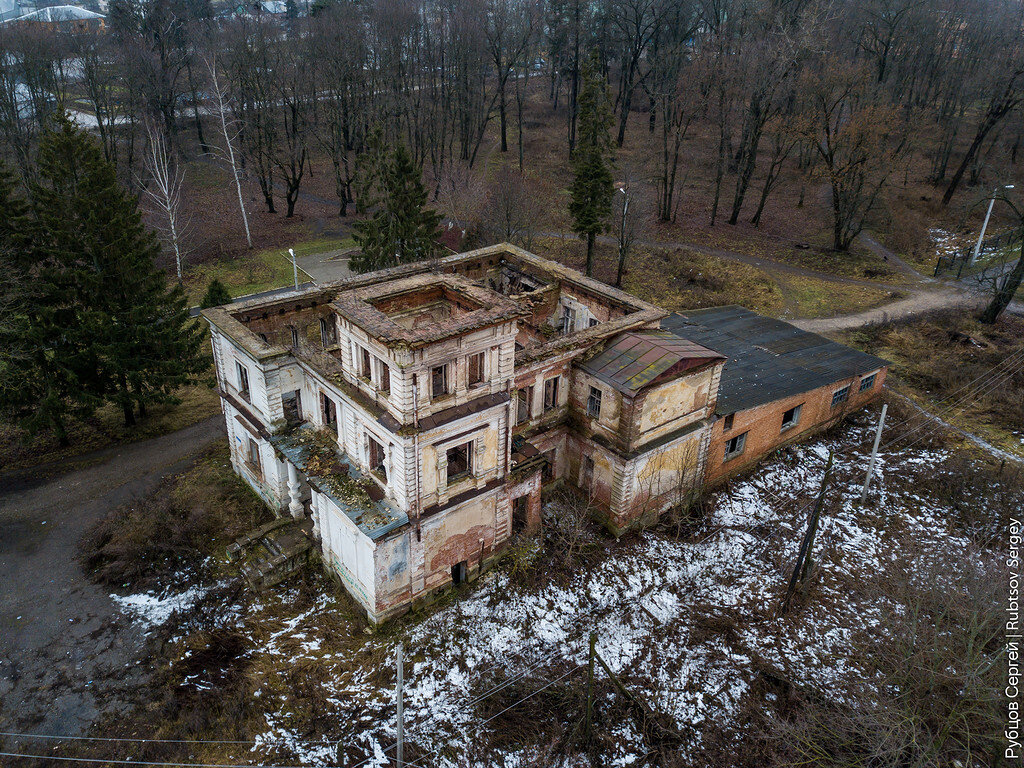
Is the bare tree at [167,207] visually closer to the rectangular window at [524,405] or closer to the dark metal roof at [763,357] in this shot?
the rectangular window at [524,405]

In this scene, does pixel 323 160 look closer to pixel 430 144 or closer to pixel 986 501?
pixel 430 144

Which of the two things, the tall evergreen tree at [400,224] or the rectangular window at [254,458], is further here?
the tall evergreen tree at [400,224]

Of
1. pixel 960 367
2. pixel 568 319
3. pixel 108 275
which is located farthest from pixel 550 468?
pixel 960 367

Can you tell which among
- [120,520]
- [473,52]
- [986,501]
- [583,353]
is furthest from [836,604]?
[473,52]

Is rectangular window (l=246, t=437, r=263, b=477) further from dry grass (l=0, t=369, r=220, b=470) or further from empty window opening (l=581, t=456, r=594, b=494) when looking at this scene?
empty window opening (l=581, t=456, r=594, b=494)

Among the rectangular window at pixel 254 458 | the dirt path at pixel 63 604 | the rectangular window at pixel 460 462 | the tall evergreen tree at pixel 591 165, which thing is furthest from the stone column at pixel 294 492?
the tall evergreen tree at pixel 591 165
